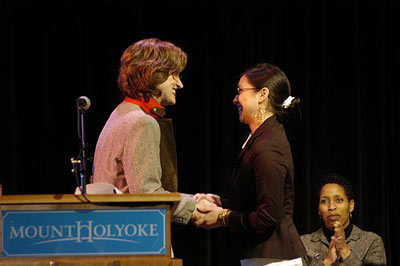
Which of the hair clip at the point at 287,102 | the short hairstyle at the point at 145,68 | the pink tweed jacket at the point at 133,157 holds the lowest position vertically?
the pink tweed jacket at the point at 133,157

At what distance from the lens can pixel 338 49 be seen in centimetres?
491

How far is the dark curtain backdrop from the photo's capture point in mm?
4617

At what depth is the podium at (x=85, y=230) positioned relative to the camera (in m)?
2.10

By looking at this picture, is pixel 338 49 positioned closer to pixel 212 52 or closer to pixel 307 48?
pixel 307 48

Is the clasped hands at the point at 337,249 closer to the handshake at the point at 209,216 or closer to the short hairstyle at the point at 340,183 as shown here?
the short hairstyle at the point at 340,183

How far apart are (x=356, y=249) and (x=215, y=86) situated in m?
1.48

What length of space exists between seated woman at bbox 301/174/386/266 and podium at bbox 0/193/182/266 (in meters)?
1.96

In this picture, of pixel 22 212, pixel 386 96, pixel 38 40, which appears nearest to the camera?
pixel 22 212

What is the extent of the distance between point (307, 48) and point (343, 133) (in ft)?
2.14

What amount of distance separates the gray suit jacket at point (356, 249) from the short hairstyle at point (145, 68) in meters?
1.74

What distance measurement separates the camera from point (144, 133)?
2.37 meters

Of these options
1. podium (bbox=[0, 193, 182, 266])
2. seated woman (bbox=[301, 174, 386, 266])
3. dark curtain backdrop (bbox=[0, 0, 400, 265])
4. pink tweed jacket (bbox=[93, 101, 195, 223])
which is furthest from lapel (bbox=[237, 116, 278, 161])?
dark curtain backdrop (bbox=[0, 0, 400, 265])

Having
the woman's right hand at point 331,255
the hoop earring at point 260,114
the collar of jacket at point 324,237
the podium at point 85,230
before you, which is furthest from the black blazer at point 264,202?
the collar of jacket at point 324,237

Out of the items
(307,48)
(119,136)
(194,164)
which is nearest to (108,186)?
Answer: (119,136)
